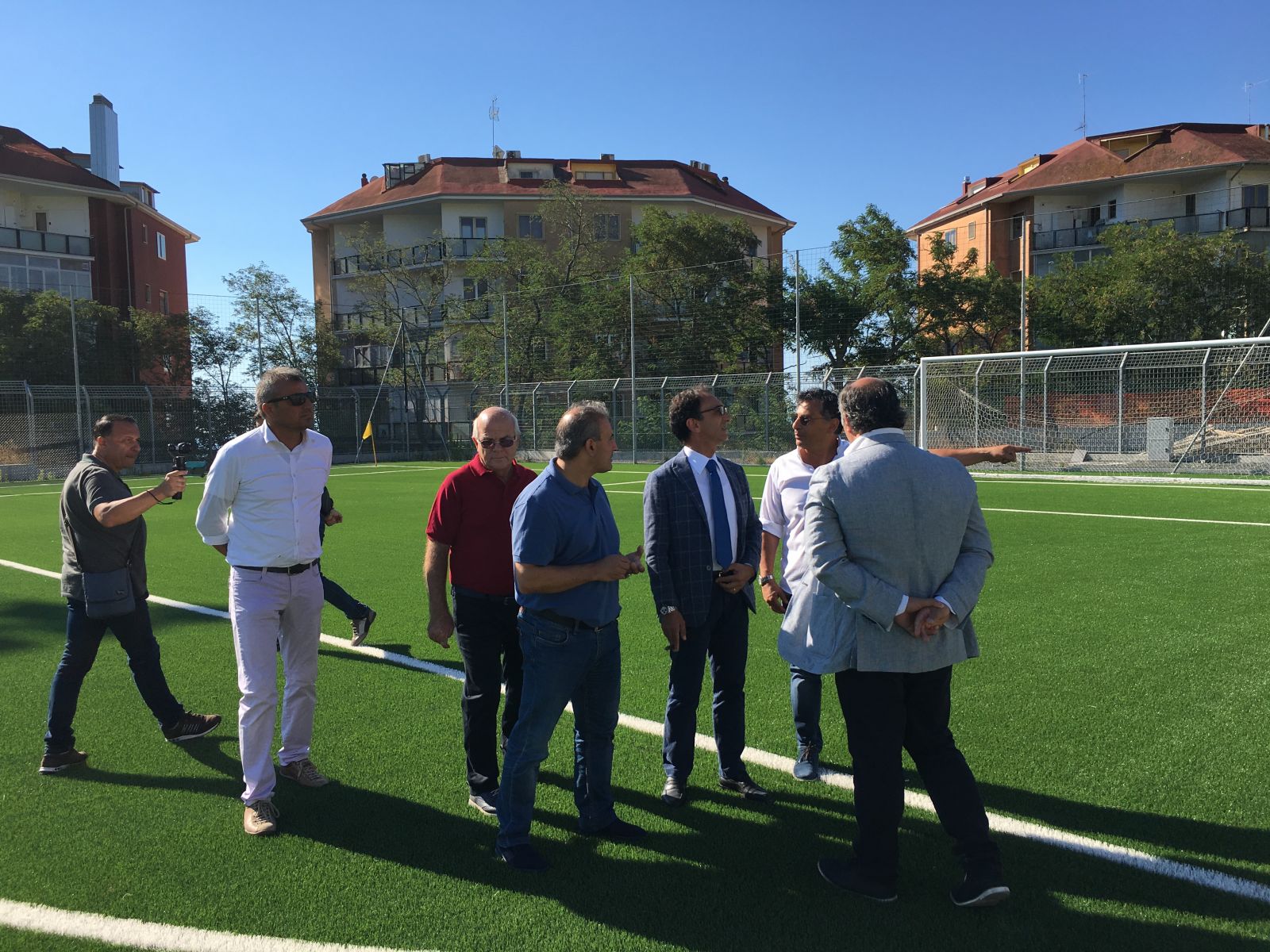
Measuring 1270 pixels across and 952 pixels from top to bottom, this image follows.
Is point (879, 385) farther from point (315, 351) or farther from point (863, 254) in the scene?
point (315, 351)

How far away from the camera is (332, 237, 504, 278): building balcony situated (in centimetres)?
4234

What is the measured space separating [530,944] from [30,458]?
32.6 m

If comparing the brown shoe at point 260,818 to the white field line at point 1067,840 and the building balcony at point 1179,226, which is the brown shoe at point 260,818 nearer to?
the white field line at point 1067,840

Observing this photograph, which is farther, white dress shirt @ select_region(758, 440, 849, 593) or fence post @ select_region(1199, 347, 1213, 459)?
fence post @ select_region(1199, 347, 1213, 459)

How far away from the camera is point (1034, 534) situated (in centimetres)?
1205

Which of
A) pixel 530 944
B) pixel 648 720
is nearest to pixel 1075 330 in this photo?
pixel 648 720

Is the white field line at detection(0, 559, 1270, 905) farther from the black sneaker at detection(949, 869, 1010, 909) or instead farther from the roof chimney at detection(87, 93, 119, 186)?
the roof chimney at detection(87, 93, 119, 186)

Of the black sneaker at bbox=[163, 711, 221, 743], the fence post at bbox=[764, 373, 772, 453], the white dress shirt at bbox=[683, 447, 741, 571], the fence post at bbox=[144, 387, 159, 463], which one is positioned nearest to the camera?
the white dress shirt at bbox=[683, 447, 741, 571]

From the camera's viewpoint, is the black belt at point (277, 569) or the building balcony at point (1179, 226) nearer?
the black belt at point (277, 569)

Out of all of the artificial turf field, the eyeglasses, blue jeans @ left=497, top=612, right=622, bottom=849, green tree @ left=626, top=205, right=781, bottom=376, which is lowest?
the artificial turf field

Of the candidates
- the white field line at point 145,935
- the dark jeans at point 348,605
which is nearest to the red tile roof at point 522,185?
the dark jeans at point 348,605

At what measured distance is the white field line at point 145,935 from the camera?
10.1ft

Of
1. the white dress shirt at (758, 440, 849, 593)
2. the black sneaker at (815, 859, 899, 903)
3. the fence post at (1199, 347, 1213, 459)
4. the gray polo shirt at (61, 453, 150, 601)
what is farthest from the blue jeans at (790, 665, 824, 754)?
the fence post at (1199, 347, 1213, 459)

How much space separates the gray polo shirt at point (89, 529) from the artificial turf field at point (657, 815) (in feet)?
3.20
